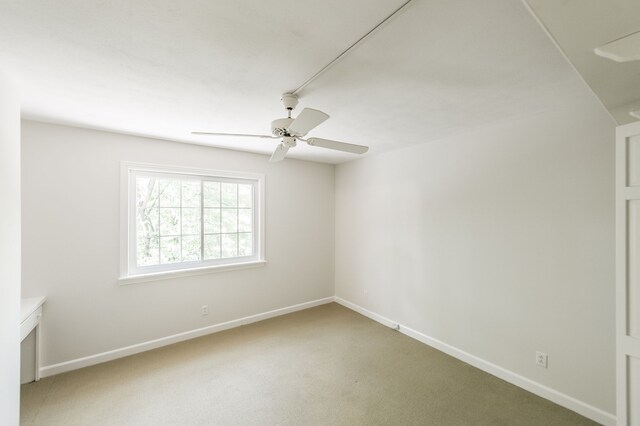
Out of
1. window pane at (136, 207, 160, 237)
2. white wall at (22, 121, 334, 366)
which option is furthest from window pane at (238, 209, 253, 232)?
window pane at (136, 207, 160, 237)

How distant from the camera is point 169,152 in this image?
3.05 m

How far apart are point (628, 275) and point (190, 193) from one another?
385cm

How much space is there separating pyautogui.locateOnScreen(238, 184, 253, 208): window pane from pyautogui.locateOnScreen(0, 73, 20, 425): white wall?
7.24 ft

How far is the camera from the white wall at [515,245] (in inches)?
76.2

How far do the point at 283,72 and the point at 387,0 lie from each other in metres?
A: 0.74

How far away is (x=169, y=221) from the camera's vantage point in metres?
3.14

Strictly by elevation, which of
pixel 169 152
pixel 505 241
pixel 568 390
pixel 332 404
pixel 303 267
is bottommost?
pixel 332 404

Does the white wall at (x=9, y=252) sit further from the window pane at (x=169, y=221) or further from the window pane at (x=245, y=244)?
the window pane at (x=245, y=244)

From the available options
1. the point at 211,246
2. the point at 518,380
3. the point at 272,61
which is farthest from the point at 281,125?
the point at 518,380

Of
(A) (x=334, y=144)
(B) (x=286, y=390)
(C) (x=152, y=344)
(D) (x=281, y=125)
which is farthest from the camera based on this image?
(C) (x=152, y=344)

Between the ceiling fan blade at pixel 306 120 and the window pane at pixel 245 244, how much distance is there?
232 centimetres

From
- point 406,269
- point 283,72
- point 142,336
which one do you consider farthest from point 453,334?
point 142,336

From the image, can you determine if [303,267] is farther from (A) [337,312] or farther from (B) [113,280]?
(B) [113,280]

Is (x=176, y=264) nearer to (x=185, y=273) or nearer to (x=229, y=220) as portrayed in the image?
(x=185, y=273)
